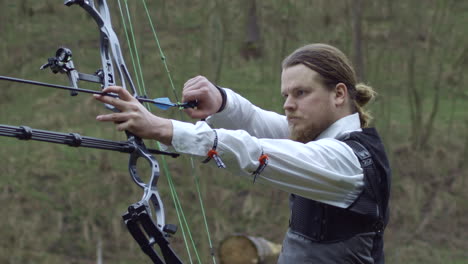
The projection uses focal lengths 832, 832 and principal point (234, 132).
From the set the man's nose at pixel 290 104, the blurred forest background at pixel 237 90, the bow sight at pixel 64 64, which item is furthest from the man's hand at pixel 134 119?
the blurred forest background at pixel 237 90

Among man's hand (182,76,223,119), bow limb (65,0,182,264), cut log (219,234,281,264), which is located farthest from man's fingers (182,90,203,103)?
cut log (219,234,281,264)

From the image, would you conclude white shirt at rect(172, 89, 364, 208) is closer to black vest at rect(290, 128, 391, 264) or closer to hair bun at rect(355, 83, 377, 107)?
black vest at rect(290, 128, 391, 264)

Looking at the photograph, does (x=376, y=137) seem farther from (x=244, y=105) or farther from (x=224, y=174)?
(x=224, y=174)

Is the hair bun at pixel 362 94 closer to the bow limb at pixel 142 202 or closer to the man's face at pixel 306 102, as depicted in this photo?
the man's face at pixel 306 102

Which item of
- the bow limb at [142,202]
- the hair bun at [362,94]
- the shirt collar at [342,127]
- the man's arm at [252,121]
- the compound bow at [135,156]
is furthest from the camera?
the man's arm at [252,121]

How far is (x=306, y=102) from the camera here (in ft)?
10.0

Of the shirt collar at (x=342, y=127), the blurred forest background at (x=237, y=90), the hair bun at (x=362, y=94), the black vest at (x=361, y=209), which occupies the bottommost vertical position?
the blurred forest background at (x=237, y=90)

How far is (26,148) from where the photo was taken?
1259 cm

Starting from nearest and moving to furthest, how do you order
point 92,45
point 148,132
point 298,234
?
point 148,132
point 298,234
point 92,45

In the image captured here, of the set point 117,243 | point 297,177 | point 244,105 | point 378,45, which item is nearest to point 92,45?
point 117,243

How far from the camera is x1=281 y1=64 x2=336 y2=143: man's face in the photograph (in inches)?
120

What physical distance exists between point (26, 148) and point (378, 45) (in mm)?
5781

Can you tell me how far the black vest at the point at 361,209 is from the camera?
2.93 meters

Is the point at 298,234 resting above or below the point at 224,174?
above
